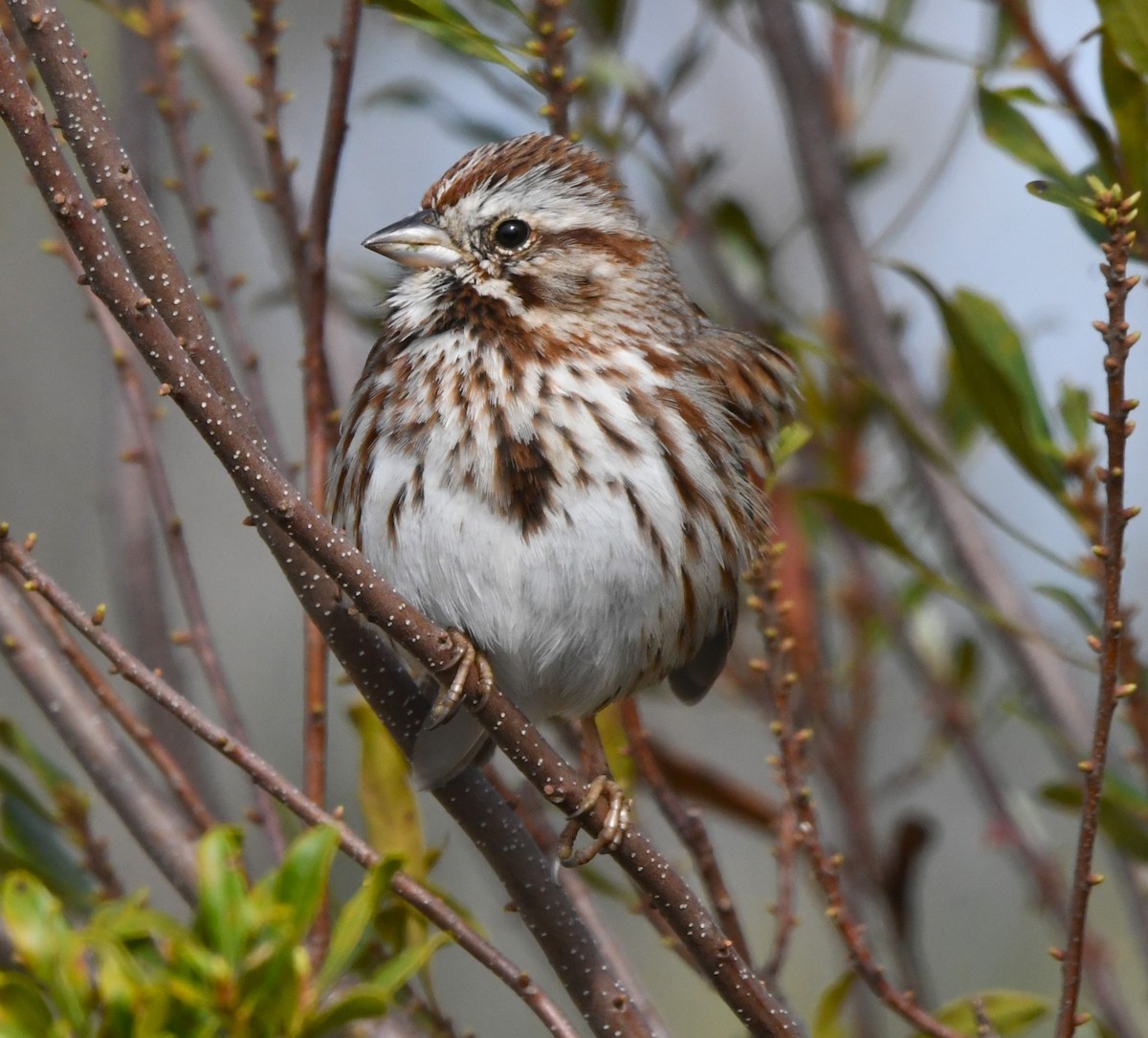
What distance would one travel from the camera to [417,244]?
2.80 meters

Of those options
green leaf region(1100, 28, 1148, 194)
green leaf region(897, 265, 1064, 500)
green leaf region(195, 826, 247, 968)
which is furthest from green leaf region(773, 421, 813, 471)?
green leaf region(195, 826, 247, 968)

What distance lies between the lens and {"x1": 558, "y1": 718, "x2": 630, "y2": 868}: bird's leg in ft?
6.93

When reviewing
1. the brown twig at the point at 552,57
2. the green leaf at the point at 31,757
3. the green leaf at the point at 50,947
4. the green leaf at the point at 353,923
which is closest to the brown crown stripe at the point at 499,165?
the brown twig at the point at 552,57

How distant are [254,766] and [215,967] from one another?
0.57 m

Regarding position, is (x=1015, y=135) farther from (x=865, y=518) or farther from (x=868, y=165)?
(x=868, y=165)

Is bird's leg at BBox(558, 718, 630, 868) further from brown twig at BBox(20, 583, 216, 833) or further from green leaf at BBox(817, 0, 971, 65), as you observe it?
green leaf at BBox(817, 0, 971, 65)

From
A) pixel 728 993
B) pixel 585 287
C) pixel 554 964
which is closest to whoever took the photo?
pixel 728 993

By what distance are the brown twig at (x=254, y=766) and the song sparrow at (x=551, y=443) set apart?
0.31 meters

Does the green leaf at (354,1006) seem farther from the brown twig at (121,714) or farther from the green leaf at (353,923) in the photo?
the brown twig at (121,714)

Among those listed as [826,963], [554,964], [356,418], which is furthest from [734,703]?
[826,963]

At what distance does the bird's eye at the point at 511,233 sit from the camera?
9.40 ft

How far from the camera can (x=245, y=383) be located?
107 inches

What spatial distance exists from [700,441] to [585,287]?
1.30 feet

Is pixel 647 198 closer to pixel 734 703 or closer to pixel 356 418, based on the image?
pixel 734 703
